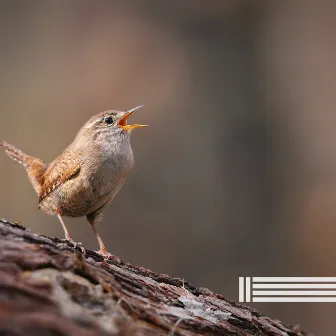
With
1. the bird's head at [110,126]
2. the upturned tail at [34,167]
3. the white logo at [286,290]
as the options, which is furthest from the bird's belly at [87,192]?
the white logo at [286,290]

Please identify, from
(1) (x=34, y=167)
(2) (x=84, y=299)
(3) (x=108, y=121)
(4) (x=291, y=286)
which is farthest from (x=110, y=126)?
(2) (x=84, y=299)

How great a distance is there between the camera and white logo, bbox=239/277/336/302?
3.38 meters

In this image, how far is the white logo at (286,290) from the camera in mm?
3385

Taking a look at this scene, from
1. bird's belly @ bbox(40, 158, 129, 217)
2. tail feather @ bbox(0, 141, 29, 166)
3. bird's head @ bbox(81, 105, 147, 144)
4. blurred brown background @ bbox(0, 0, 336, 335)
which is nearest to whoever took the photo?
bird's belly @ bbox(40, 158, 129, 217)

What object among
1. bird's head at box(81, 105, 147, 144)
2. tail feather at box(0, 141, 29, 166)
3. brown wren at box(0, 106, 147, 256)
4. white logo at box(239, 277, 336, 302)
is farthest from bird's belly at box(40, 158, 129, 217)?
white logo at box(239, 277, 336, 302)

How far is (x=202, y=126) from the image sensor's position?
22.2 ft

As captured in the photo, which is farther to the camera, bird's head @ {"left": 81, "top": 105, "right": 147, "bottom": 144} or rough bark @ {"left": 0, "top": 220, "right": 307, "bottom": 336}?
bird's head @ {"left": 81, "top": 105, "right": 147, "bottom": 144}

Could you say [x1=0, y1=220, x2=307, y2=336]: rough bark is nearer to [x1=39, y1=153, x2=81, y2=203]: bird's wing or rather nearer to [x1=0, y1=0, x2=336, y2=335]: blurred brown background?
[x1=39, y1=153, x2=81, y2=203]: bird's wing

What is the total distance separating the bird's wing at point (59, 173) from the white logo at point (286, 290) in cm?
110

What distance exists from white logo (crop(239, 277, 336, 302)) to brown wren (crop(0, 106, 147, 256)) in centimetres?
84

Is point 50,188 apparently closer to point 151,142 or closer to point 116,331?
point 116,331

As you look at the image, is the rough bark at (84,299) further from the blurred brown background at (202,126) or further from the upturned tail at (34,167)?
the blurred brown background at (202,126)

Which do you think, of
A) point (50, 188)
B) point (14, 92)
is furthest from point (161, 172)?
point (50, 188)

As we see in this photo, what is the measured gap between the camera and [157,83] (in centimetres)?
686
